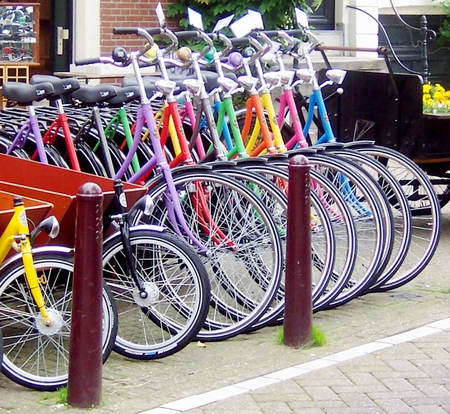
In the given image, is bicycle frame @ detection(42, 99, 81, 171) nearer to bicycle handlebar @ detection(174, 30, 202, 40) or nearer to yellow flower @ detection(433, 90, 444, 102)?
bicycle handlebar @ detection(174, 30, 202, 40)

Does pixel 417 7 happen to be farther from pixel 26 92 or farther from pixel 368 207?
pixel 26 92

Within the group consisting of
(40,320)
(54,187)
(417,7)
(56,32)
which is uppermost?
(417,7)

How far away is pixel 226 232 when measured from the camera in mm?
5797

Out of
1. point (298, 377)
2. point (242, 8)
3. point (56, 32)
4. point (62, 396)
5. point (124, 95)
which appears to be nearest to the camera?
point (62, 396)

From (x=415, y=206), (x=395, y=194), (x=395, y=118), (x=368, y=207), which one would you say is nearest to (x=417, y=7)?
(x=395, y=118)

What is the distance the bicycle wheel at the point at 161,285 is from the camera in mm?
5012

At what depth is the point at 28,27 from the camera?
998cm

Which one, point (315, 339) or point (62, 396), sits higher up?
point (315, 339)

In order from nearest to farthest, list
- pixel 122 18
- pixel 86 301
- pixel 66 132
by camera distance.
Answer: pixel 86 301 < pixel 66 132 < pixel 122 18

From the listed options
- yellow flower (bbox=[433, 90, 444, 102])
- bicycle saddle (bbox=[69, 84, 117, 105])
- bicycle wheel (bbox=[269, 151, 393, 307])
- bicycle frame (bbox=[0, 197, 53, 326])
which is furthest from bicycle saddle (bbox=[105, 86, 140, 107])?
yellow flower (bbox=[433, 90, 444, 102])

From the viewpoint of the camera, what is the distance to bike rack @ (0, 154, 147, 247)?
196 inches

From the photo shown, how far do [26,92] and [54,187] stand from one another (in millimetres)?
766

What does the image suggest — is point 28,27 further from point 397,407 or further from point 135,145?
point 397,407

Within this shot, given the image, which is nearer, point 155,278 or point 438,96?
point 155,278
